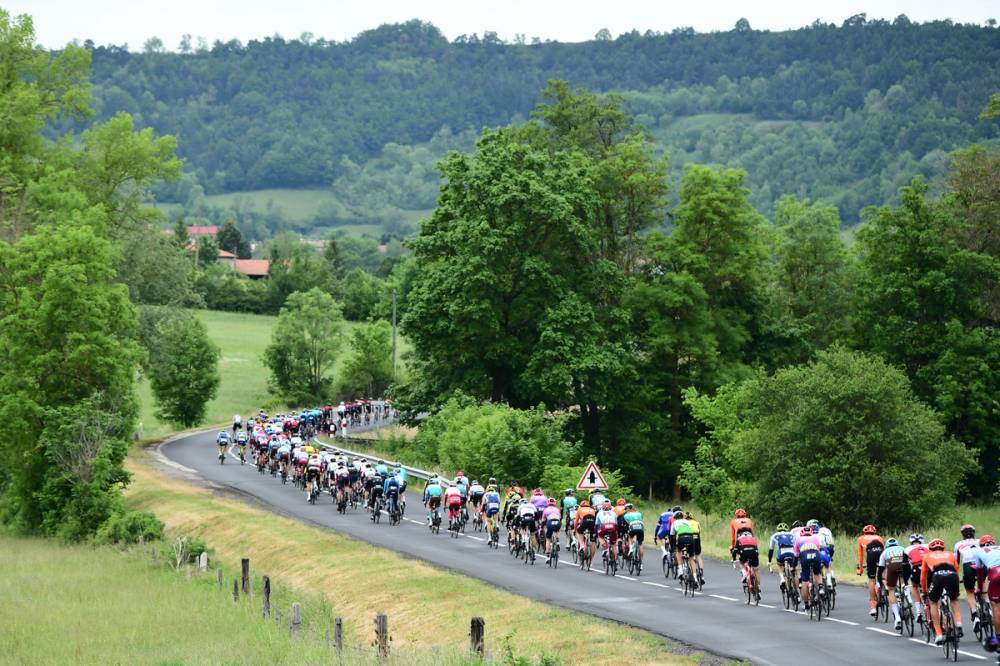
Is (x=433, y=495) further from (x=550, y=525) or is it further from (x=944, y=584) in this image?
(x=944, y=584)

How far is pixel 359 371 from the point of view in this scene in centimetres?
10806

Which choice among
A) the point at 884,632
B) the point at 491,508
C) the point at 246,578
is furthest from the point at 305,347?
the point at 884,632

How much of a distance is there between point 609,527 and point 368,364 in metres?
78.6

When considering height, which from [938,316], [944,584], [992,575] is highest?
[992,575]

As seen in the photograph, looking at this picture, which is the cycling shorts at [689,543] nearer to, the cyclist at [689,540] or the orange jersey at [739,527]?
the cyclist at [689,540]

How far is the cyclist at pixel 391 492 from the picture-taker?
41.0 meters

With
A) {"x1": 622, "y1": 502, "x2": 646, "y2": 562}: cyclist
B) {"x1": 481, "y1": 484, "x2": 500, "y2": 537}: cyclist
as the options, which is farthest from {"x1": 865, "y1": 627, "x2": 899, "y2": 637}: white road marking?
{"x1": 481, "y1": 484, "x2": 500, "y2": 537}: cyclist

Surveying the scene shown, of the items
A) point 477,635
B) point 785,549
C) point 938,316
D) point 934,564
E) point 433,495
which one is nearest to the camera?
point 477,635

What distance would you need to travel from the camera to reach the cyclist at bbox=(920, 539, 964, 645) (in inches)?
784

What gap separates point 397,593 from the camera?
1139 inches

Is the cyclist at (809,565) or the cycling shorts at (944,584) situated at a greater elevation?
the cycling shorts at (944,584)

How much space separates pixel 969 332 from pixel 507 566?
33112 millimetres

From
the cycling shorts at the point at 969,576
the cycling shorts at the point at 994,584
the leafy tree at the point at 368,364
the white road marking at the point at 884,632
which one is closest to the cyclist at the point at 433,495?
the white road marking at the point at 884,632

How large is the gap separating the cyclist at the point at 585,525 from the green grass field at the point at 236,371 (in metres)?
52.7
